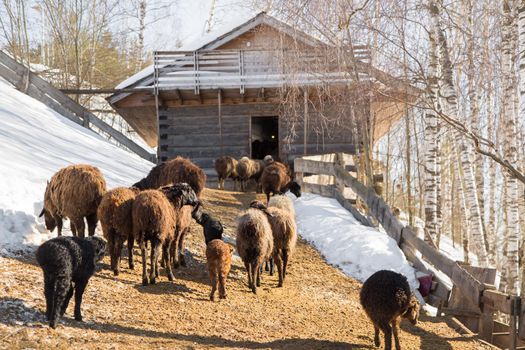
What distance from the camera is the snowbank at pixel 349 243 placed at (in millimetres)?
8828

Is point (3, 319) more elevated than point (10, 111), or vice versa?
point (10, 111)

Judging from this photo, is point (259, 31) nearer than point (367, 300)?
No

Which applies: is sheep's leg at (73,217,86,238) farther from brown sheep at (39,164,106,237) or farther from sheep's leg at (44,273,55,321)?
sheep's leg at (44,273,55,321)

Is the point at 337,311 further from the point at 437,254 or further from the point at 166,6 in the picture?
the point at 166,6

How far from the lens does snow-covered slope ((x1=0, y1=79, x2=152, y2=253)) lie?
689 cm

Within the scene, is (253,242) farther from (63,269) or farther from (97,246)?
(63,269)

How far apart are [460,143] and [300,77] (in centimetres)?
524

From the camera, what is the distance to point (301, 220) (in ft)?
39.4

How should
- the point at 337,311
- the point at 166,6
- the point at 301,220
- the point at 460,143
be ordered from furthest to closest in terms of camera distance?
the point at 166,6 < the point at 301,220 < the point at 460,143 < the point at 337,311

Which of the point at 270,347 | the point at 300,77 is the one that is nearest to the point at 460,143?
the point at 300,77

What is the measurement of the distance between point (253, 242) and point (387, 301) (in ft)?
7.38

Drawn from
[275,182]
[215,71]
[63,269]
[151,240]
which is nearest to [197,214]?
[151,240]

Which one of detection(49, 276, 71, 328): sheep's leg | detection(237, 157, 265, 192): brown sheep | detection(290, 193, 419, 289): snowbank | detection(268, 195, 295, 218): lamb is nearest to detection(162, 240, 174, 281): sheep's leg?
detection(49, 276, 71, 328): sheep's leg

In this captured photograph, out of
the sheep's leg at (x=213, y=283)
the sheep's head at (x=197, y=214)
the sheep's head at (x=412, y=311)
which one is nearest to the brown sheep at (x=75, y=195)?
the sheep's head at (x=197, y=214)
